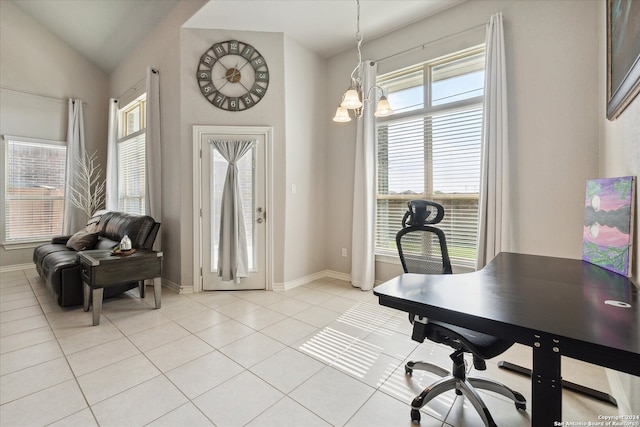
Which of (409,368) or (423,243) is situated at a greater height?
(423,243)

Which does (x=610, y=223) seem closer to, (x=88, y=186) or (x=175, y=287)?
(x=175, y=287)

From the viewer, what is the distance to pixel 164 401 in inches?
66.1

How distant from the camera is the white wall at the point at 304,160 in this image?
3795 mm

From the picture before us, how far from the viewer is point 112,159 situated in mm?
5098

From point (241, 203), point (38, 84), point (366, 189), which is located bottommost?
point (241, 203)

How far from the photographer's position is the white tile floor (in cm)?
158

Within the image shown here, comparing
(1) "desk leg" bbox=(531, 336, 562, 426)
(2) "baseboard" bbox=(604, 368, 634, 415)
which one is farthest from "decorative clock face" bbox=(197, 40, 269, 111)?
(2) "baseboard" bbox=(604, 368, 634, 415)

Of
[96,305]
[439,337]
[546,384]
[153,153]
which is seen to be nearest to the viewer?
[546,384]

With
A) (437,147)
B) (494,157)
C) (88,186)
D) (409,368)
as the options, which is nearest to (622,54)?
(494,157)

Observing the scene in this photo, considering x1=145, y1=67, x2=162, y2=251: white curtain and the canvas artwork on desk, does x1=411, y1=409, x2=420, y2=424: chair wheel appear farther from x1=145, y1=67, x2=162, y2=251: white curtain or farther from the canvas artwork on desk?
x1=145, y1=67, x2=162, y2=251: white curtain

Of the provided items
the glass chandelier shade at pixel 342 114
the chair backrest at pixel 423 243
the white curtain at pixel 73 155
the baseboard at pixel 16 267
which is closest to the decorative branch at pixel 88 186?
the white curtain at pixel 73 155

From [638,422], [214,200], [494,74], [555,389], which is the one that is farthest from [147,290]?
[494,74]

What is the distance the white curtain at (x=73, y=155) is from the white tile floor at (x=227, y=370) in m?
2.44

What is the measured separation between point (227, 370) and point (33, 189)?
5560 mm
